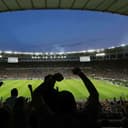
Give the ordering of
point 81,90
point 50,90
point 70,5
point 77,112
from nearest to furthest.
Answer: point 77,112, point 50,90, point 70,5, point 81,90

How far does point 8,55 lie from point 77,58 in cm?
1875

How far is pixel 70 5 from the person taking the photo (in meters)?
11.9

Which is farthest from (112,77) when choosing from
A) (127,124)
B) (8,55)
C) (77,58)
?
(127,124)

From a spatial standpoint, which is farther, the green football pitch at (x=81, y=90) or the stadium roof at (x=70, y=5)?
the green football pitch at (x=81, y=90)

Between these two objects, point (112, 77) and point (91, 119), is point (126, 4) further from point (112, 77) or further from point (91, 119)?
point (112, 77)

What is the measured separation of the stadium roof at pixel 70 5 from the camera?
1116 cm

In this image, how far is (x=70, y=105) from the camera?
3.29 metres

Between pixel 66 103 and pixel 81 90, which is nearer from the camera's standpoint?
pixel 66 103

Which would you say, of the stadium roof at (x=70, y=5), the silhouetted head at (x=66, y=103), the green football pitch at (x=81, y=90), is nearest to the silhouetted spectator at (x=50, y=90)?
the silhouetted head at (x=66, y=103)

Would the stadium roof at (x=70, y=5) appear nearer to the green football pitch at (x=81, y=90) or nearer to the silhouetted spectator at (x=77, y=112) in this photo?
the silhouetted spectator at (x=77, y=112)

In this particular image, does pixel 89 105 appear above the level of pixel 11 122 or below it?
above

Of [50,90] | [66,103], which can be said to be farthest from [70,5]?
[66,103]

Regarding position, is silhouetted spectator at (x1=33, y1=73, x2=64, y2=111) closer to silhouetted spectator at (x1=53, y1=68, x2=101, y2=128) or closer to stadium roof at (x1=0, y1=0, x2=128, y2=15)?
silhouetted spectator at (x1=53, y1=68, x2=101, y2=128)

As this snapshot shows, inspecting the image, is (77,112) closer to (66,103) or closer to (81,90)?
(66,103)
